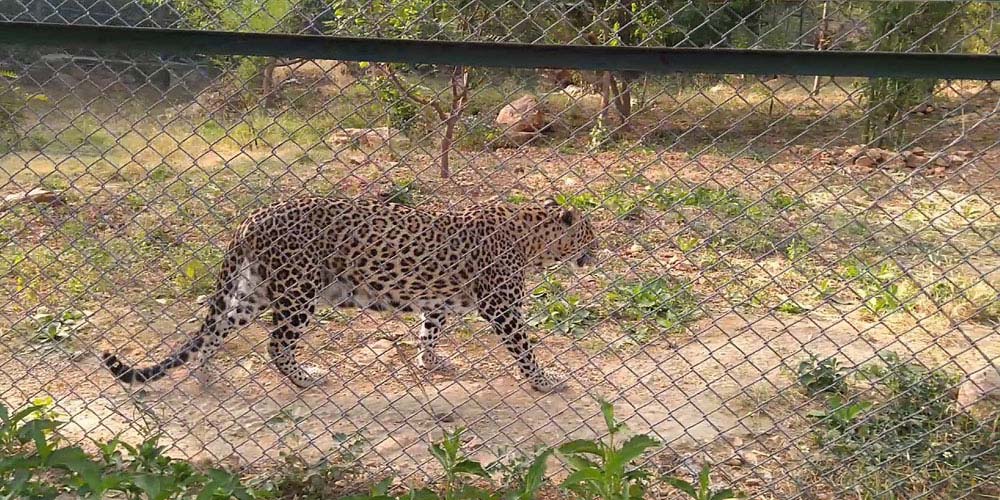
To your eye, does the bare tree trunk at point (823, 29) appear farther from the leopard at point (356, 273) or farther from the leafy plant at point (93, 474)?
the leafy plant at point (93, 474)

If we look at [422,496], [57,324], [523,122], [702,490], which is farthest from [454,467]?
[523,122]

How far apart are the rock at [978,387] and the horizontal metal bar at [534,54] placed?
5.37 ft

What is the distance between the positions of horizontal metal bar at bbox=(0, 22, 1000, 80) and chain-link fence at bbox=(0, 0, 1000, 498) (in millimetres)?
142

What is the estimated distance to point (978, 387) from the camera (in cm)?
368

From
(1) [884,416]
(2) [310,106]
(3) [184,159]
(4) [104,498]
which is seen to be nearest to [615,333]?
(1) [884,416]

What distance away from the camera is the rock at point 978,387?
3635mm

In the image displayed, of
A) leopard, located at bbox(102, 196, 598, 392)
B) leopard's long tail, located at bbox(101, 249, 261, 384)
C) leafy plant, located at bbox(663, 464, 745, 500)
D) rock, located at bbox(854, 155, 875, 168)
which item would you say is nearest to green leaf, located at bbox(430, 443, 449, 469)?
leafy plant, located at bbox(663, 464, 745, 500)

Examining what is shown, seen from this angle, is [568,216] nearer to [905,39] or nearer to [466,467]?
[466,467]

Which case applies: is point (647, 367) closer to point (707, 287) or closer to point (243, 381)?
point (707, 287)

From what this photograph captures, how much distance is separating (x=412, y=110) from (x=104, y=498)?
24.7 feet

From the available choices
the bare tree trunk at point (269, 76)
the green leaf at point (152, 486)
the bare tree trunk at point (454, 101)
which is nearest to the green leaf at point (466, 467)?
the green leaf at point (152, 486)

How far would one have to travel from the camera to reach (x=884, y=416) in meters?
3.61

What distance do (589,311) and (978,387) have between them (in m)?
2.48

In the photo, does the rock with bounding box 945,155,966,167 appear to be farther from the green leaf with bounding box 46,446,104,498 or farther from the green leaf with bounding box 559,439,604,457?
the green leaf with bounding box 46,446,104,498
